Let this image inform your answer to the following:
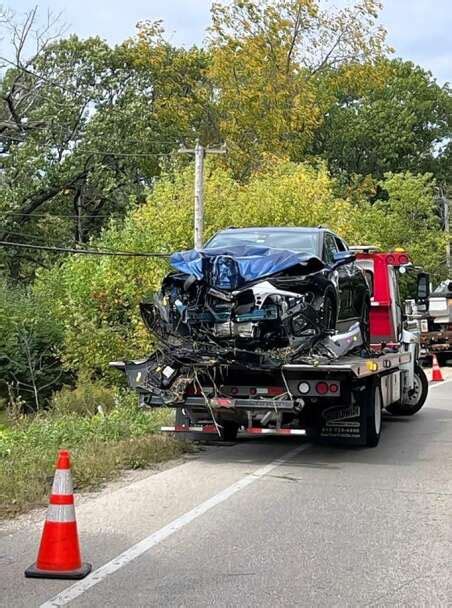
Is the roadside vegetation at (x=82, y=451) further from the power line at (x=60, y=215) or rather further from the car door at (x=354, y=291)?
the power line at (x=60, y=215)

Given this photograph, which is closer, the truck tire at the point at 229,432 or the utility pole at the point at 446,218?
the truck tire at the point at 229,432

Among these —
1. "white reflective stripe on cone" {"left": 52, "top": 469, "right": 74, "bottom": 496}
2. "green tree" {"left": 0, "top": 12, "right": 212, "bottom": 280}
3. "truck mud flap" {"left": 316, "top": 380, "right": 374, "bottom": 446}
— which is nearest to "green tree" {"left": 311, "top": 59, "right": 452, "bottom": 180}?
"green tree" {"left": 0, "top": 12, "right": 212, "bottom": 280}

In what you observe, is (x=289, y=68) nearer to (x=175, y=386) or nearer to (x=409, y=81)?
(x=409, y=81)

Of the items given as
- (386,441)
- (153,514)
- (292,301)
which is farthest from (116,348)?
(153,514)

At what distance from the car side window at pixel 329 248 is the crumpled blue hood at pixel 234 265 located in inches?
47.5

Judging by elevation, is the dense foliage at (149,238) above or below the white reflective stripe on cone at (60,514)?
above

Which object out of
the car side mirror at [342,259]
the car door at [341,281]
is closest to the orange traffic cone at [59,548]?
the car door at [341,281]

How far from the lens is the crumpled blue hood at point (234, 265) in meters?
9.34

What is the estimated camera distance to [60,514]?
5488 millimetres

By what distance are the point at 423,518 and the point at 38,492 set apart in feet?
11.5

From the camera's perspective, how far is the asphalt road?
511 cm

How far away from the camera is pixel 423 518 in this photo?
7.12m

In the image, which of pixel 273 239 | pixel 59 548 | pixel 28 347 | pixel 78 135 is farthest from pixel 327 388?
pixel 78 135

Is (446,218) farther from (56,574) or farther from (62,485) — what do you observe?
(56,574)
